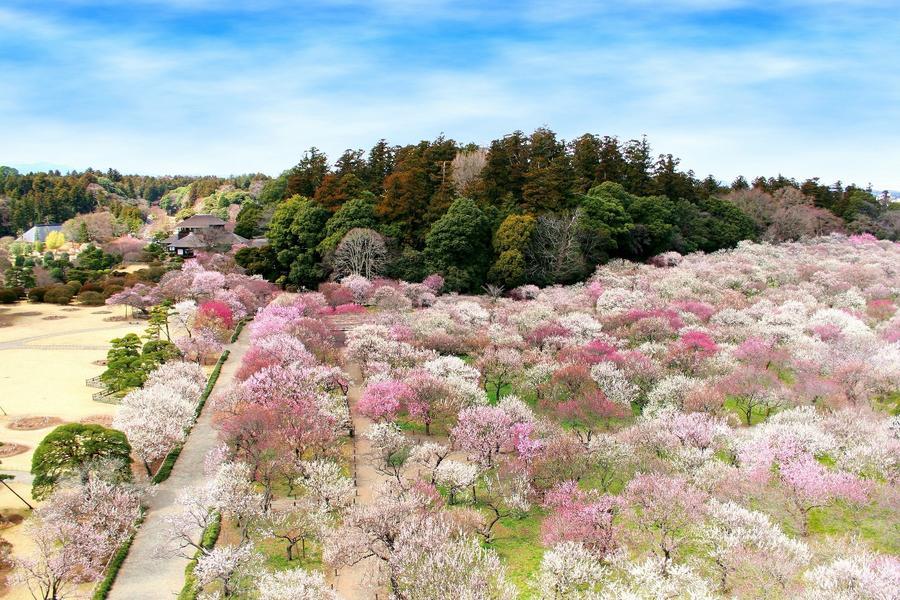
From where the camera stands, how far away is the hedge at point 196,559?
1542 centimetres

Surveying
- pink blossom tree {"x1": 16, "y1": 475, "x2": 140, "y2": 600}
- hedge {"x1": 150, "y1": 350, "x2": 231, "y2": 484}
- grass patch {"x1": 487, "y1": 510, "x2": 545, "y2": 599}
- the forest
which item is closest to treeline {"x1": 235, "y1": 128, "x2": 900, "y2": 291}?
the forest

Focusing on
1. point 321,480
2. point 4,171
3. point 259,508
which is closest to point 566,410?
point 321,480

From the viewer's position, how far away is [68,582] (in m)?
16.8

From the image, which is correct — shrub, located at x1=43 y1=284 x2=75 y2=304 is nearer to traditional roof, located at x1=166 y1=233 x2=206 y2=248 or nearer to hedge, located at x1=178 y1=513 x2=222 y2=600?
traditional roof, located at x1=166 y1=233 x2=206 y2=248

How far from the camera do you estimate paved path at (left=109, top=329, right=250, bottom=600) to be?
634 inches

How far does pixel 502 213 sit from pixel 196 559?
42.9 metres

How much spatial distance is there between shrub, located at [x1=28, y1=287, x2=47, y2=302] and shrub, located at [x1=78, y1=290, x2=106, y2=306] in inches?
163

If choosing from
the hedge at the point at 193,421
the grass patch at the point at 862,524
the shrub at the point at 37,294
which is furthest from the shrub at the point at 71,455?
the shrub at the point at 37,294

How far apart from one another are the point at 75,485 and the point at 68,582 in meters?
4.06

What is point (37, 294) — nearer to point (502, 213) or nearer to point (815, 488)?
point (502, 213)

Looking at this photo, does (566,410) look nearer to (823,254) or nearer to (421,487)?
(421,487)

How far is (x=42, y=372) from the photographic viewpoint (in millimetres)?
36531

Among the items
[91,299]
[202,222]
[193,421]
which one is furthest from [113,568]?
[202,222]

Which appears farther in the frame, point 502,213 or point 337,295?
point 502,213
